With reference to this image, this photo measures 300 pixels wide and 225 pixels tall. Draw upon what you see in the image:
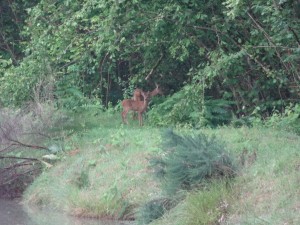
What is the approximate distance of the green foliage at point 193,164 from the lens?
1281cm

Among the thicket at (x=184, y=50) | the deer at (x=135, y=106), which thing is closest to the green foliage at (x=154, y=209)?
the thicket at (x=184, y=50)

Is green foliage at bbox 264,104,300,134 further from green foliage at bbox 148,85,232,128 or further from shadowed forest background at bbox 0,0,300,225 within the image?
green foliage at bbox 148,85,232,128

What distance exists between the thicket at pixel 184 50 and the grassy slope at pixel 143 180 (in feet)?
4.79

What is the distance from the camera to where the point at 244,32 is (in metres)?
20.1

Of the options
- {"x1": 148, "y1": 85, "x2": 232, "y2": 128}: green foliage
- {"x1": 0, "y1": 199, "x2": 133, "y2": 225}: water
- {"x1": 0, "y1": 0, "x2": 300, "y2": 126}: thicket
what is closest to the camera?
{"x1": 0, "y1": 199, "x2": 133, "y2": 225}: water

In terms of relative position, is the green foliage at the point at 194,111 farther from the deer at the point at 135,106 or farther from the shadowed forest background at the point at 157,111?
the deer at the point at 135,106

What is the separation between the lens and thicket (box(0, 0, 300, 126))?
61.5 feet

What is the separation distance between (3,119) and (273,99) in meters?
6.96

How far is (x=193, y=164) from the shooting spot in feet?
42.4

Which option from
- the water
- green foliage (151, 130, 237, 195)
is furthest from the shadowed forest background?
the water

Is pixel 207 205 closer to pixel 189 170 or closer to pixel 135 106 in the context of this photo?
pixel 189 170

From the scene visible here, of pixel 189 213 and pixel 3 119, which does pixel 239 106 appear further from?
pixel 189 213

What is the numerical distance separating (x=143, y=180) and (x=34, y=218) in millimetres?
2349

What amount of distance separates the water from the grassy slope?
Answer: 249 millimetres
